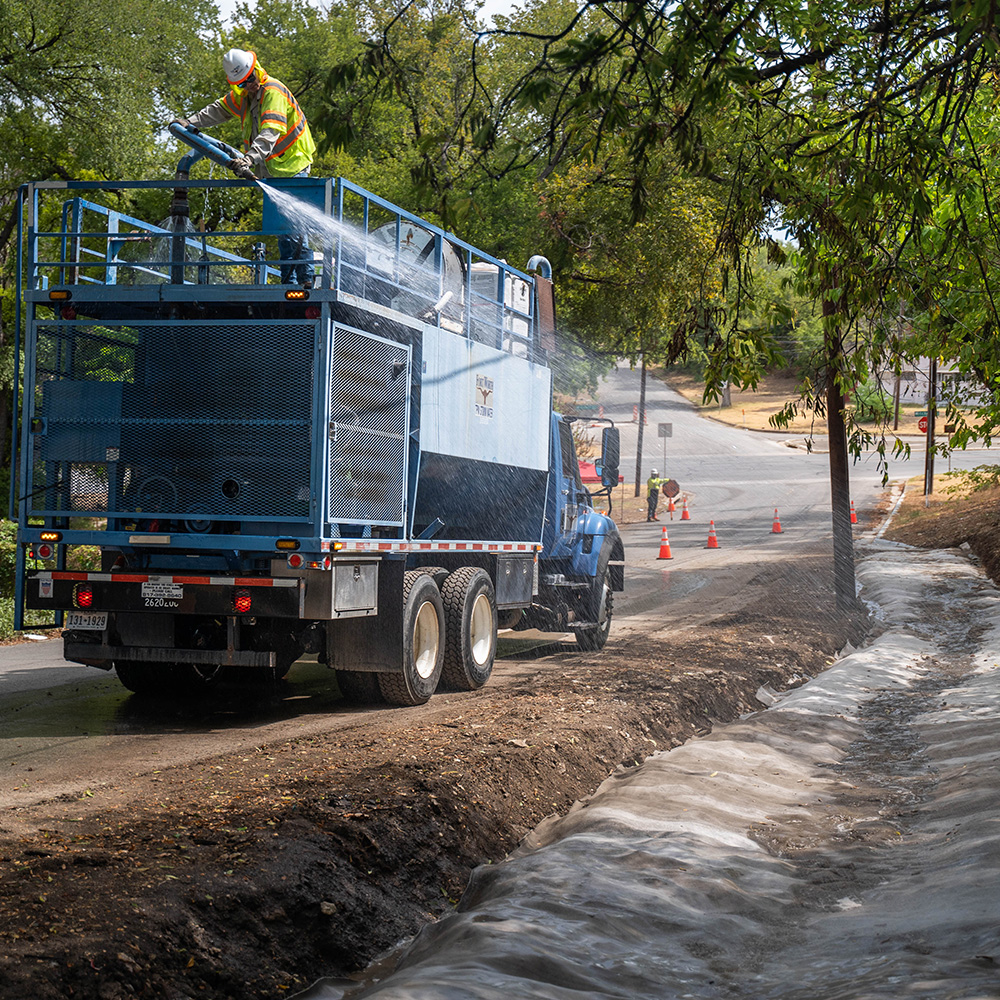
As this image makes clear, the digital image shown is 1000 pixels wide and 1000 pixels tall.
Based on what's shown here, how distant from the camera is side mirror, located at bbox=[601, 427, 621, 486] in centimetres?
1288

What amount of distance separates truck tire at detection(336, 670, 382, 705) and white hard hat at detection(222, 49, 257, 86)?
183 inches

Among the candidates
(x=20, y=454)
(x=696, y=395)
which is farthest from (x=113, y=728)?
(x=696, y=395)

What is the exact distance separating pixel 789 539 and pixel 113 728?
85.5 ft

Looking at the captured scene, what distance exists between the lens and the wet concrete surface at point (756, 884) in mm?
4000

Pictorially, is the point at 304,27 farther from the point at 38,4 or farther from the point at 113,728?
the point at 113,728

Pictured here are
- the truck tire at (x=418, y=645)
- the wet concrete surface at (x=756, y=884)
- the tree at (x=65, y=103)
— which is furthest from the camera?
the tree at (x=65, y=103)

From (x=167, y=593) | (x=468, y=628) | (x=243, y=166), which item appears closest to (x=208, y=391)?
(x=167, y=593)

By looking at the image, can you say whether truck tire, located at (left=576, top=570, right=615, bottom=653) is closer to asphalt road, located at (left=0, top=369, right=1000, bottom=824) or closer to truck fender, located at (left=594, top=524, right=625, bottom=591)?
truck fender, located at (left=594, top=524, right=625, bottom=591)

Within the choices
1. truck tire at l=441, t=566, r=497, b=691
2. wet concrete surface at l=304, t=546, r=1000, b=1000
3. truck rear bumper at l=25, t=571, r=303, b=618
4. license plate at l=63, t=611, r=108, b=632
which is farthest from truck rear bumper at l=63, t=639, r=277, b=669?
wet concrete surface at l=304, t=546, r=1000, b=1000

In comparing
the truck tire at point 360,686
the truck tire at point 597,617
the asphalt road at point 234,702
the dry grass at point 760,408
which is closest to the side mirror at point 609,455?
the truck tire at point 597,617

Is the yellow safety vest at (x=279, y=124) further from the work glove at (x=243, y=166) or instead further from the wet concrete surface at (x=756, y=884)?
the wet concrete surface at (x=756, y=884)

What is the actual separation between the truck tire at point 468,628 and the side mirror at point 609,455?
2730mm

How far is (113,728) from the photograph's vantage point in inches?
332

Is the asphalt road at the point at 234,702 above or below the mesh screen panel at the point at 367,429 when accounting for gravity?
below
